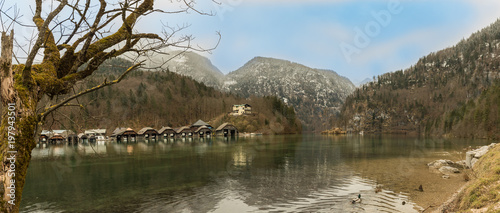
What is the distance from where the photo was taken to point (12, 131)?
435cm

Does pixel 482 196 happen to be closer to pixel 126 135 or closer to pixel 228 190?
pixel 228 190

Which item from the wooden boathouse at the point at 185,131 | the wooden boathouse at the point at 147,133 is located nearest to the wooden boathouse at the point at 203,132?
the wooden boathouse at the point at 185,131

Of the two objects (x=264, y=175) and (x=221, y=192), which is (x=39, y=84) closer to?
(x=221, y=192)

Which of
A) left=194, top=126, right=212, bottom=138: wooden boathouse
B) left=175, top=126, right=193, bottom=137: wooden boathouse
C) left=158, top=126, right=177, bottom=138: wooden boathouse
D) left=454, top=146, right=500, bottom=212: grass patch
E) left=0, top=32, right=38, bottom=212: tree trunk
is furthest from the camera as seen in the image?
left=175, top=126, right=193, bottom=137: wooden boathouse

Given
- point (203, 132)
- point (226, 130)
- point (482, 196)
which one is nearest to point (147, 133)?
point (203, 132)

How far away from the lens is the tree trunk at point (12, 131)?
4223 millimetres

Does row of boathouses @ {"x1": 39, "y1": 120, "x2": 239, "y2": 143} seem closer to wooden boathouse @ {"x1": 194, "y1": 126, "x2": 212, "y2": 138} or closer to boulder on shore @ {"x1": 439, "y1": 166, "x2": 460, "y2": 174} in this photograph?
wooden boathouse @ {"x1": 194, "y1": 126, "x2": 212, "y2": 138}

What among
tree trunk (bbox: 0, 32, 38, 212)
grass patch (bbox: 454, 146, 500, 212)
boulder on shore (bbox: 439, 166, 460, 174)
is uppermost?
tree trunk (bbox: 0, 32, 38, 212)

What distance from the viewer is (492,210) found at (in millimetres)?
8625

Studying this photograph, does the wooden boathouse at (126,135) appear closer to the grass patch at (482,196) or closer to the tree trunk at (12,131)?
the grass patch at (482,196)

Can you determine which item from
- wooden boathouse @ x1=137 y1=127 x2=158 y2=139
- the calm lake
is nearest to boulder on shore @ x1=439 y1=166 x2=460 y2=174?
the calm lake

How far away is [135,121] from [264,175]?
192 metres

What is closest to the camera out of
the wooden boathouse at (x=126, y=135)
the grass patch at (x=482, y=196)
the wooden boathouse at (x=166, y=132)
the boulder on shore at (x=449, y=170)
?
the grass patch at (x=482, y=196)

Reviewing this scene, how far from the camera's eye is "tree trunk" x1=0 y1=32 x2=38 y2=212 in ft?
13.9
